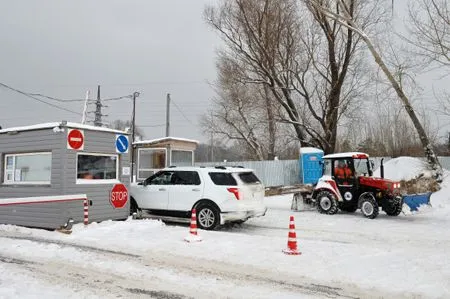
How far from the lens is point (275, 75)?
92.7 feet

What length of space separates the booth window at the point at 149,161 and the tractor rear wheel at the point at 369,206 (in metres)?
10.00

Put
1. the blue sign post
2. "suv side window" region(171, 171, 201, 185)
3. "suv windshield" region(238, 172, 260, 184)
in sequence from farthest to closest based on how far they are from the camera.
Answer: the blue sign post → "suv side window" region(171, 171, 201, 185) → "suv windshield" region(238, 172, 260, 184)

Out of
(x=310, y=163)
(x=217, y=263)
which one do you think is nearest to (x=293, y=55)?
(x=310, y=163)

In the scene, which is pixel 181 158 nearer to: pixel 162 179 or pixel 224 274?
pixel 162 179

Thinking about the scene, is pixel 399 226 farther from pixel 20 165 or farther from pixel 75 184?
pixel 20 165

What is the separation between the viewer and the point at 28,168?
1307 centimetres

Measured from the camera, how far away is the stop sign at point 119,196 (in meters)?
13.2

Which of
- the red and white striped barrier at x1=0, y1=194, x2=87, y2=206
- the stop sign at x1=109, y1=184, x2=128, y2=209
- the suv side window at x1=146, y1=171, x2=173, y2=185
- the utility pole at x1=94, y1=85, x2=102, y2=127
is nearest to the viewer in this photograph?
the red and white striped barrier at x1=0, y1=194, x2=87, y2=206

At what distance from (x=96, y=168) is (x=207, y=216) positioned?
3.62 m

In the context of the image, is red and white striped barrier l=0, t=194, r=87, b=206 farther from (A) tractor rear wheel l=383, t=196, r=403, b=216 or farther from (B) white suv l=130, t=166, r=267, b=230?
(A) tractor rear wheel l=383, t=196, r=403, b=216

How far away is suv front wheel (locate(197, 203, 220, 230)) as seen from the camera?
12.2 meters

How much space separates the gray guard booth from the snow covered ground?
0.64 m

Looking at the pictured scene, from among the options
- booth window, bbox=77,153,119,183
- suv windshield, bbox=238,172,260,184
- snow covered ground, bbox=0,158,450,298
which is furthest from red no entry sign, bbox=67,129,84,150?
suv windshield, bbox=238,172,260,184

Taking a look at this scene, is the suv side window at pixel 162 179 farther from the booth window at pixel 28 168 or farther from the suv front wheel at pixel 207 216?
the booth window at pixel 28 168
